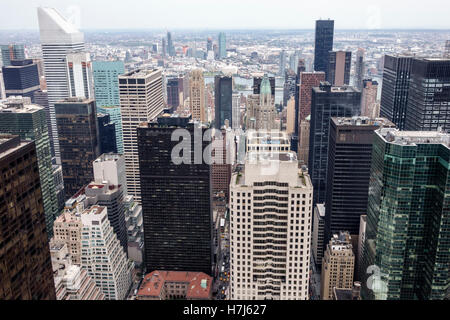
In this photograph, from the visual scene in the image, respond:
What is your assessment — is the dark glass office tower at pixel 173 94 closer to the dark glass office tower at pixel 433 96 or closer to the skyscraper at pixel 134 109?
the skyscraper at pixel 134 109

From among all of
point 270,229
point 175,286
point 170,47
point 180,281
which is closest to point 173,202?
point 180,281

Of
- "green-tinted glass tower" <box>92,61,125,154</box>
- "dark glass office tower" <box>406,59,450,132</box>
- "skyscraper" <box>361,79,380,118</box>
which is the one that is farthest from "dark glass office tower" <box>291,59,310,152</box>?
"green-tinted glass tower" <box>92,61,125,154</box>

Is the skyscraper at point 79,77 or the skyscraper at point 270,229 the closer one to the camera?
the skyscraper at point 270,229

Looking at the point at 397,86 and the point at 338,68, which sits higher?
the point at 338,68

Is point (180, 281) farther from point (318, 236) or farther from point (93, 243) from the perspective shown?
point (318, 236)

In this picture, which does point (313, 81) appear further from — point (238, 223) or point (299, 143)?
point (238, 223)

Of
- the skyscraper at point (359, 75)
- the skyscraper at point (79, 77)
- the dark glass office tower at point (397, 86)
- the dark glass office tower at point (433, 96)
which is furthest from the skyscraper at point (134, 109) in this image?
the dark glass office tower at point (433, 96)
